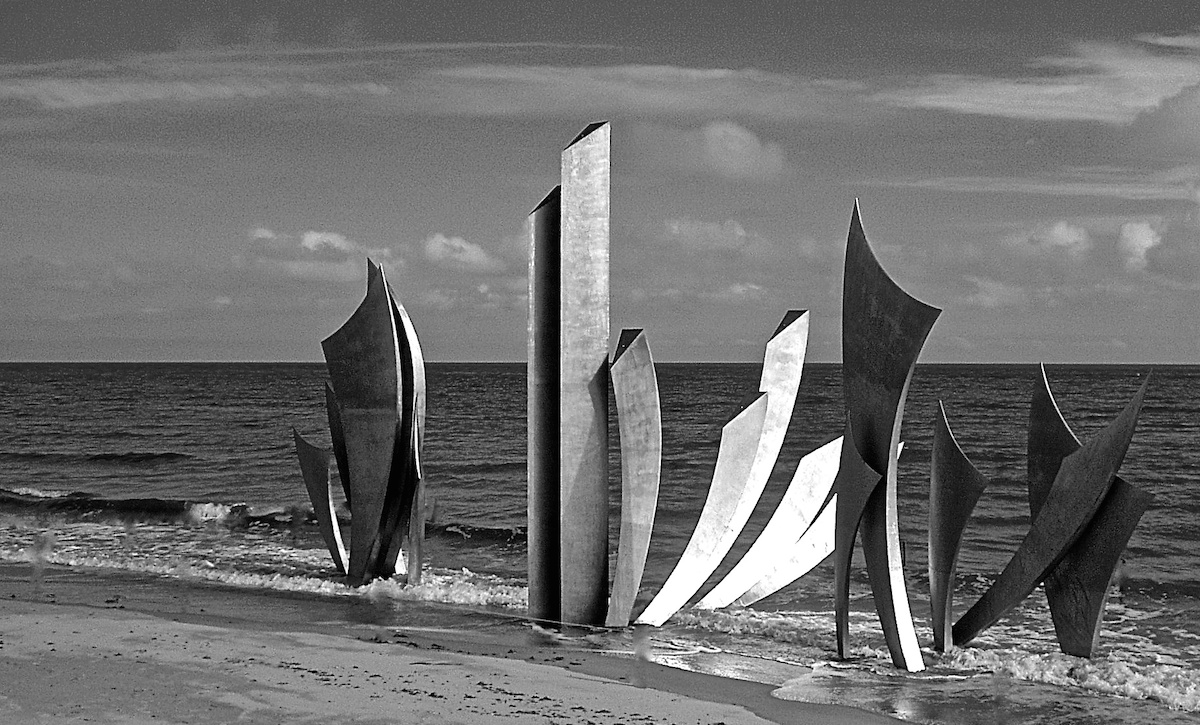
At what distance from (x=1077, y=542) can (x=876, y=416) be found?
1.42 meters

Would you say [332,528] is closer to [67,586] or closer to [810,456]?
[67,586]

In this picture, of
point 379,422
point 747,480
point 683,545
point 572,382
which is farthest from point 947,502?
point 683,545

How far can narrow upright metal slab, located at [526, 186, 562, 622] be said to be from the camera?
7.70 meters

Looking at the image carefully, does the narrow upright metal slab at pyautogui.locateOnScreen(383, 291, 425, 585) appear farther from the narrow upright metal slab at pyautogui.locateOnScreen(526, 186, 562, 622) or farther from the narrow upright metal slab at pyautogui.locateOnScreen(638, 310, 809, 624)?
the narrow upright metal slab at pyautogui.locateOnScreen(638, 310, 809, 624)

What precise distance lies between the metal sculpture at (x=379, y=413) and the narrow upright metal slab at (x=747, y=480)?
2334 millimetres

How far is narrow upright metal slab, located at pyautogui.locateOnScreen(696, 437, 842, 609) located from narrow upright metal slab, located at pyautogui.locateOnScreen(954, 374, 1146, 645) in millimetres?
1607

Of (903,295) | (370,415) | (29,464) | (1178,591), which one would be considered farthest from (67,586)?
(29,464)

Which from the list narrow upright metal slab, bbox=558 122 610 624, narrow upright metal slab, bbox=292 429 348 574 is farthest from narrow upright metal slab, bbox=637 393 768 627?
narrow upright metal slab, bbox=292 429 348 574

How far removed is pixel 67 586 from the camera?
9.59 meters

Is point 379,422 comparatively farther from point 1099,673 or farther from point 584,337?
point 1099,673

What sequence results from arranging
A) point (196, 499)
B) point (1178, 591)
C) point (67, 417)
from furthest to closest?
point (67, 417), point (196, 499), point (1178, 591)

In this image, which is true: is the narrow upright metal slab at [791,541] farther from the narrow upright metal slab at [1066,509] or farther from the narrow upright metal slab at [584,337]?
the narrow upright metal slab at [1066,509]

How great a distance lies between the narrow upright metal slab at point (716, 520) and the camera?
8.05m

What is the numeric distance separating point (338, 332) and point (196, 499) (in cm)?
911
